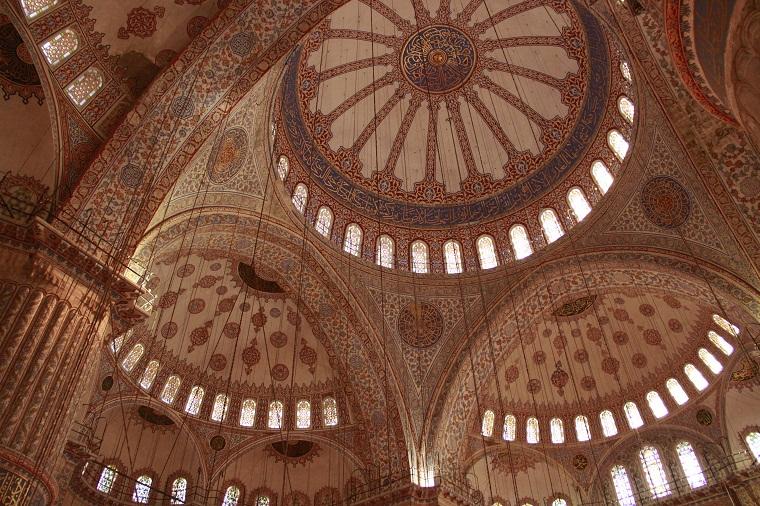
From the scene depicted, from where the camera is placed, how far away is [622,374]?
46.4 feet

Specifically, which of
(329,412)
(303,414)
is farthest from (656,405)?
(303,414)

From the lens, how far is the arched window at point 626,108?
1103cm

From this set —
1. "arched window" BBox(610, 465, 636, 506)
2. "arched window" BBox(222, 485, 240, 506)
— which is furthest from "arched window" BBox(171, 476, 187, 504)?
"arched window" BBox(610, 465, 636, 506)

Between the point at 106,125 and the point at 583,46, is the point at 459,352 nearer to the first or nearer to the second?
the point at 583,46

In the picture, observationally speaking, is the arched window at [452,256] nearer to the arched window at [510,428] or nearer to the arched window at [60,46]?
the arched window at [510,428]

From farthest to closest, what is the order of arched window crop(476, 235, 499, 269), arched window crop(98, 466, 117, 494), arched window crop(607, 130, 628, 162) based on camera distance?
arched window crop(476, 235, 499, 269) → arched window crop(98, 466, 117, 494) → arched window crop(607, 130, 628, 162)

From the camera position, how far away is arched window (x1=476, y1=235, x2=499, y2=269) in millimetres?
13109

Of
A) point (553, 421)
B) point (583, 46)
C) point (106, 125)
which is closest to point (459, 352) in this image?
point (553, 421)

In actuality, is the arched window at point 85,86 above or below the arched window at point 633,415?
above

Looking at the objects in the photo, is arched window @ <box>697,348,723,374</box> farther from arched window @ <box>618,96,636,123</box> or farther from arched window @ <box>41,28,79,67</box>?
arched window @ <box>41,28,79,67</box>

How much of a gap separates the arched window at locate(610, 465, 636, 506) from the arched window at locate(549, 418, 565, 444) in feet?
4.39

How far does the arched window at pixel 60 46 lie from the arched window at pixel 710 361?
1353cm

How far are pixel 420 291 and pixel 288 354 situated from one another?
354 centimetres

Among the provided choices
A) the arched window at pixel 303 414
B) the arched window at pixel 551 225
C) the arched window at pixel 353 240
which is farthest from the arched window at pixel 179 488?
the arched window at pixel 551 225
